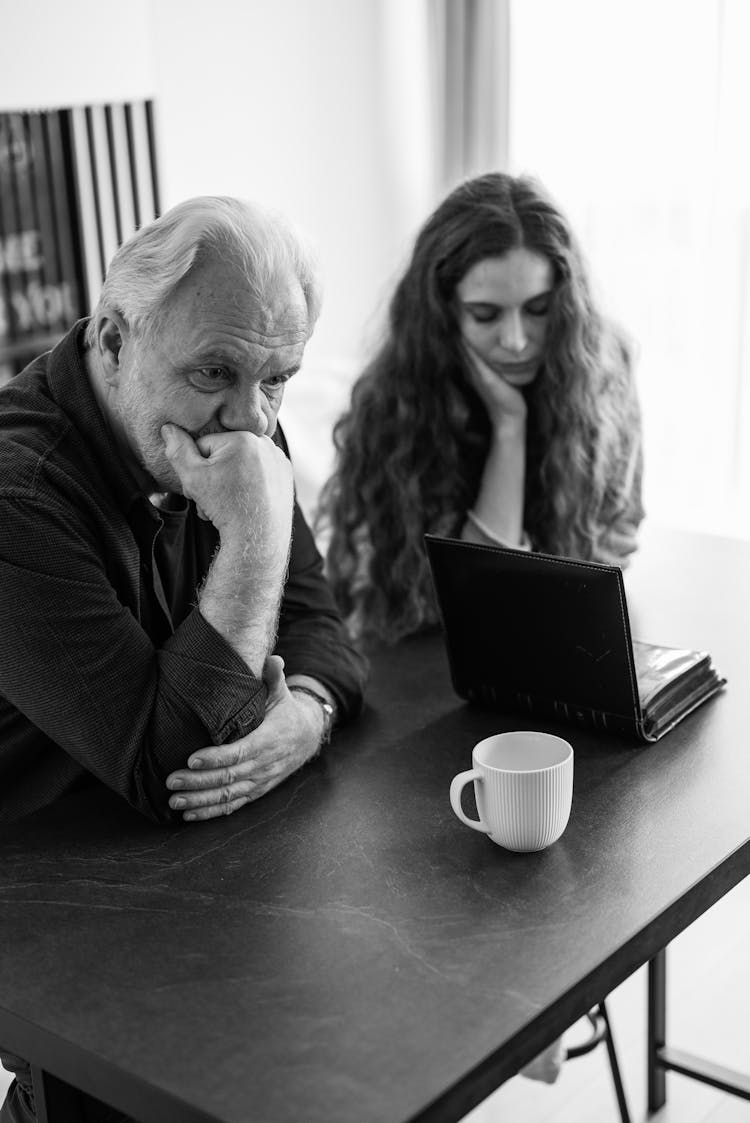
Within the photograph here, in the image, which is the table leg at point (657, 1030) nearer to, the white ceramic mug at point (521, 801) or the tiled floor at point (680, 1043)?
the tiled floor at point (680, 1043)

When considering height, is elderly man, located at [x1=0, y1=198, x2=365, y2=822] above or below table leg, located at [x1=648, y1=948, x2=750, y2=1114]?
above

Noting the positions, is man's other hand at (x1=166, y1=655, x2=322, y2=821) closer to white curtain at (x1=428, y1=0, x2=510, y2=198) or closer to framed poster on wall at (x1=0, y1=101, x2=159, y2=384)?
framed poster on wall at (x1=0, y1=101, x2=159, y2=384)

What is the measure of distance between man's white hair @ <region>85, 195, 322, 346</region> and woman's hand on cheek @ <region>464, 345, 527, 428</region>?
0.68 meters

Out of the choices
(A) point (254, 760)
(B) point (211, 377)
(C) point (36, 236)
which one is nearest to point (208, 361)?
(B) point (211, 377)

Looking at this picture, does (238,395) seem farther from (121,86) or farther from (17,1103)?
(121,86)

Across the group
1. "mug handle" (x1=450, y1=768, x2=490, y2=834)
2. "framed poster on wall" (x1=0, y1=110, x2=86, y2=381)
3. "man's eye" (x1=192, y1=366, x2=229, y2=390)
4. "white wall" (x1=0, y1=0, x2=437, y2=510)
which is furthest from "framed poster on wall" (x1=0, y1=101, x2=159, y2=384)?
"mug handle" (x1=450, y1=768, x2=490, y2=834)

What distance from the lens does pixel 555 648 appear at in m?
1.44

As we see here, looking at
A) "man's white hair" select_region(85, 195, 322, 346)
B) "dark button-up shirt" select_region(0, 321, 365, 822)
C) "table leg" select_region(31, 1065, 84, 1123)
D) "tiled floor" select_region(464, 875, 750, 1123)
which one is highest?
"man's white hair" select_region(85, 195, 322, 346)

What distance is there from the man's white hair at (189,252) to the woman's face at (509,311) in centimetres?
60

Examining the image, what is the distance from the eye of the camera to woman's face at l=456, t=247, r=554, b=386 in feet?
6.21

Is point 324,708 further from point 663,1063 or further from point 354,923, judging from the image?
point 663,1063

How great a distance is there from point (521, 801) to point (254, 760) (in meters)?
0.30

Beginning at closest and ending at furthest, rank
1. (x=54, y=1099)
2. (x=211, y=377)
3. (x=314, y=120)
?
(x=54, y=1099) < (x=211, y=377) < (x=314, y=120)

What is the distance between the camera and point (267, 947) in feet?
3.54
